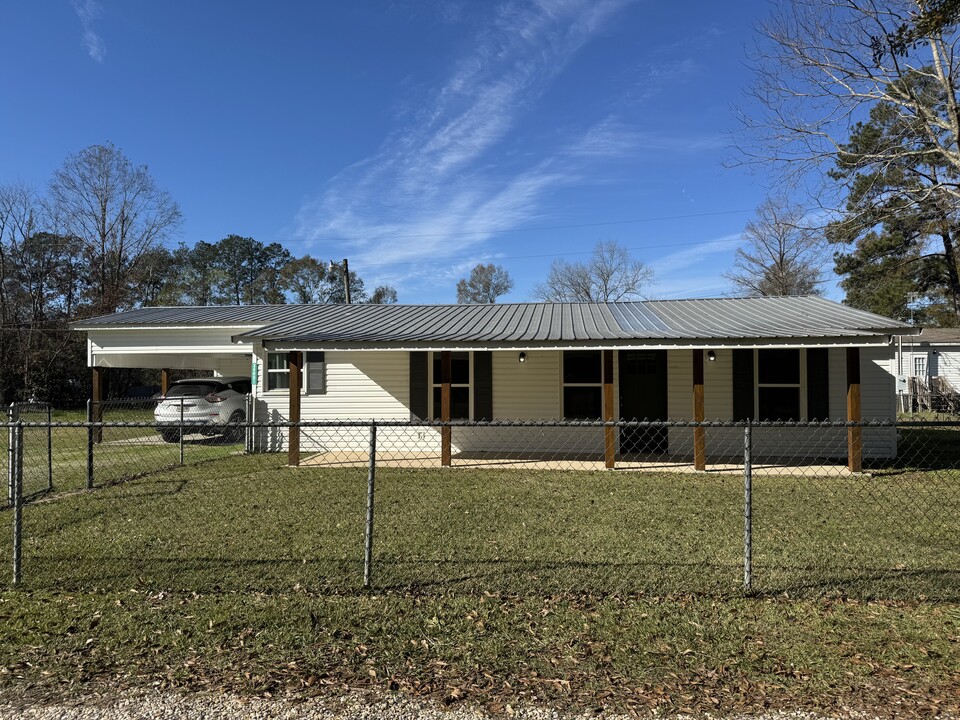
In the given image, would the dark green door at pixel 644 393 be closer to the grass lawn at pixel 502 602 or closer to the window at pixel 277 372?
the grass lawn at pixel 502 602

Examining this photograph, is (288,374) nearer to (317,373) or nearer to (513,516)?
(317,373)

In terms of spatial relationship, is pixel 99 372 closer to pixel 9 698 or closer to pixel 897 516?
pixel 9 698

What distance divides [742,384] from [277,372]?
10.0 metres

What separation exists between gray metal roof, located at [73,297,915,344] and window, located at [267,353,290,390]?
2.64 feet

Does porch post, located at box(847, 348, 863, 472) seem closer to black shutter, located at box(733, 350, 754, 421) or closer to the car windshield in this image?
black shutter, located at box(733, 350, 754, 421)

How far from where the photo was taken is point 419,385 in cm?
1211

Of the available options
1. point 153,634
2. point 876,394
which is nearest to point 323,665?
point 153,634

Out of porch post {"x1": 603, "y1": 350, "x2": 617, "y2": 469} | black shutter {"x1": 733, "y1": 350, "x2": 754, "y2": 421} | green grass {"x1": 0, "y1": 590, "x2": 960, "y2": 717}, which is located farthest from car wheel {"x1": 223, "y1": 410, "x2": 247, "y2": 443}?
black shutter {"x1": 733, "y1": 350, "x2": 754, "y2": 421}

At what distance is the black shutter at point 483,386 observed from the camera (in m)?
11.9

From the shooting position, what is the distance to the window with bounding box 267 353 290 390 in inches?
506

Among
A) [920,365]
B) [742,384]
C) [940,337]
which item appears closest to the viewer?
[742,384]

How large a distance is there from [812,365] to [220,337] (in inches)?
512

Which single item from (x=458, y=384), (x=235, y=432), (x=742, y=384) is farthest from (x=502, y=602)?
(x=235, y=432)

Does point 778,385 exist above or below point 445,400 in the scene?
above
